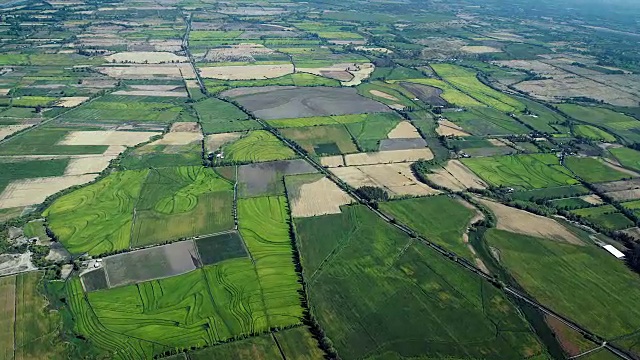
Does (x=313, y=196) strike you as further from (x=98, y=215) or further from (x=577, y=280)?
(x=577, y=280)

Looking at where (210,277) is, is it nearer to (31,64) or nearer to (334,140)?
(334,140)

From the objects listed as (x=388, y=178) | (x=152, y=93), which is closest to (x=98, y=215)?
(x=388, y=178)

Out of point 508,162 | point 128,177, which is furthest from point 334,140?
point 128,177

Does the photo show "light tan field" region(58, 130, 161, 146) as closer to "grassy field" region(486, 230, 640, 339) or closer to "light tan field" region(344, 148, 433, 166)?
"light tan field" region(344, 148, 433, 166)

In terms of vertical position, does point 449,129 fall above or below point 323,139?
above

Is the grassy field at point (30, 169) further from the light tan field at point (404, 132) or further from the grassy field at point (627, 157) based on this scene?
the grassy field at point (627, 157)

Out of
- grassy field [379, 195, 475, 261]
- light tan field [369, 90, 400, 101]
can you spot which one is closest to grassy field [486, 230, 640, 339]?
grassy field [379, 195, 475, 261]

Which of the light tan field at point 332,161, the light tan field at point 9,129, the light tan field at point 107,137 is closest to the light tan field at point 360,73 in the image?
the light tan field at point 332,161
